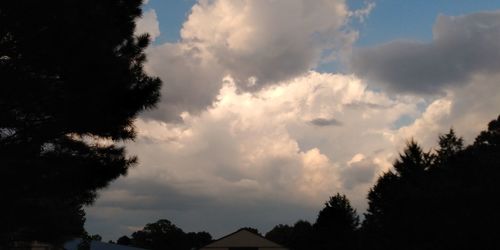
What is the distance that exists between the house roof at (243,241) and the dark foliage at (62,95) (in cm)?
6069

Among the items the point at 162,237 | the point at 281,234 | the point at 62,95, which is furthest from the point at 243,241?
the point at 162,237

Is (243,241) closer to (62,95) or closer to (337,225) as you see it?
(337,225)

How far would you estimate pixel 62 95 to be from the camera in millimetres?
15039

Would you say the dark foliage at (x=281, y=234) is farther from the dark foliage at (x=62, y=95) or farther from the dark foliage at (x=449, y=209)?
the dark foliage at (x=62, y=95)

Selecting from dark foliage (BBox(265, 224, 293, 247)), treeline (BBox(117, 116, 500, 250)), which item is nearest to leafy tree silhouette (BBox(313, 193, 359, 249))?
treeline (BBox(117, 116, 500, 250))

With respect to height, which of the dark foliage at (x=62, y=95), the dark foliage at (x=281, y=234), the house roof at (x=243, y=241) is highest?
the dark foliage at (x=281, y=234)

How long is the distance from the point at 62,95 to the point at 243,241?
63.7 meters

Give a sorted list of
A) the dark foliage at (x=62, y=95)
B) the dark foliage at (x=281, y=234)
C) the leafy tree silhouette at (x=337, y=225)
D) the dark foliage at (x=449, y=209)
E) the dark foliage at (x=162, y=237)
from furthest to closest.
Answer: the dark foliage at (x=162, y=237) < the dark foliage at (x=281, y=234) < the leafy tree silhouette at (x=337, y=225) < the dark foliage at (x=449, y=209) < the dark foliage at (x=62, y=95)

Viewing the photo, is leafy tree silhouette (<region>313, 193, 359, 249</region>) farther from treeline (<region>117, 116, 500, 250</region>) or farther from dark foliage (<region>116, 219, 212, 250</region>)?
dark foliage (<region>116, 219, 212, 250</region>)

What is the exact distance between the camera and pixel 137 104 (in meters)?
15.6

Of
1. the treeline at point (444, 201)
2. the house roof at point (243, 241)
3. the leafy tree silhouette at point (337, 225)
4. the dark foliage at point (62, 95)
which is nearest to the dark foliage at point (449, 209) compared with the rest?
the treeline at point (444, 201)

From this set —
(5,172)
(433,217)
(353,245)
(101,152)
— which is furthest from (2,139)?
(353,245)

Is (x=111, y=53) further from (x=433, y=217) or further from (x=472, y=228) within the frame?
(x=433, y=217)

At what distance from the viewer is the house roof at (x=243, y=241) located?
251 ft
